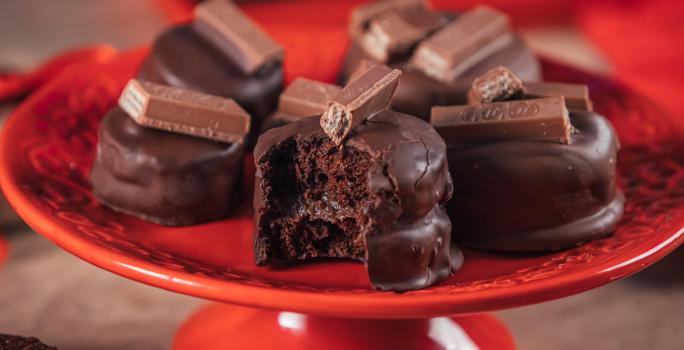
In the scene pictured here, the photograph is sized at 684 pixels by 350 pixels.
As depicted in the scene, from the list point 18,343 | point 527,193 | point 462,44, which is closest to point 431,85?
point 462,44

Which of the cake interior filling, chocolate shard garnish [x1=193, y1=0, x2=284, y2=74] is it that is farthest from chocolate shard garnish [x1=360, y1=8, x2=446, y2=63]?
the cake interior filling

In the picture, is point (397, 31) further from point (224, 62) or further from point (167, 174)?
point (167, 174)

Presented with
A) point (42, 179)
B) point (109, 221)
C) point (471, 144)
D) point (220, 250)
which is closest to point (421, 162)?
point (471, 144)

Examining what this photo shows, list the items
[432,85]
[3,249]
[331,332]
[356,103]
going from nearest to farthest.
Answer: [356,103] < [331,332] < [432,85] < [3,249]

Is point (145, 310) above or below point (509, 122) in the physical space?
below

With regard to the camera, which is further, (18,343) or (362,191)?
(18,343)

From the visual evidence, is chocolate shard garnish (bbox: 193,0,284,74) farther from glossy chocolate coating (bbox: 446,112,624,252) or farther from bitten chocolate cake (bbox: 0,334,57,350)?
bitten chocolate cake (bbox: 0,334,57,350)

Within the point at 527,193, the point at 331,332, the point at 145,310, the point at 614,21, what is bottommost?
the point at 614,21
